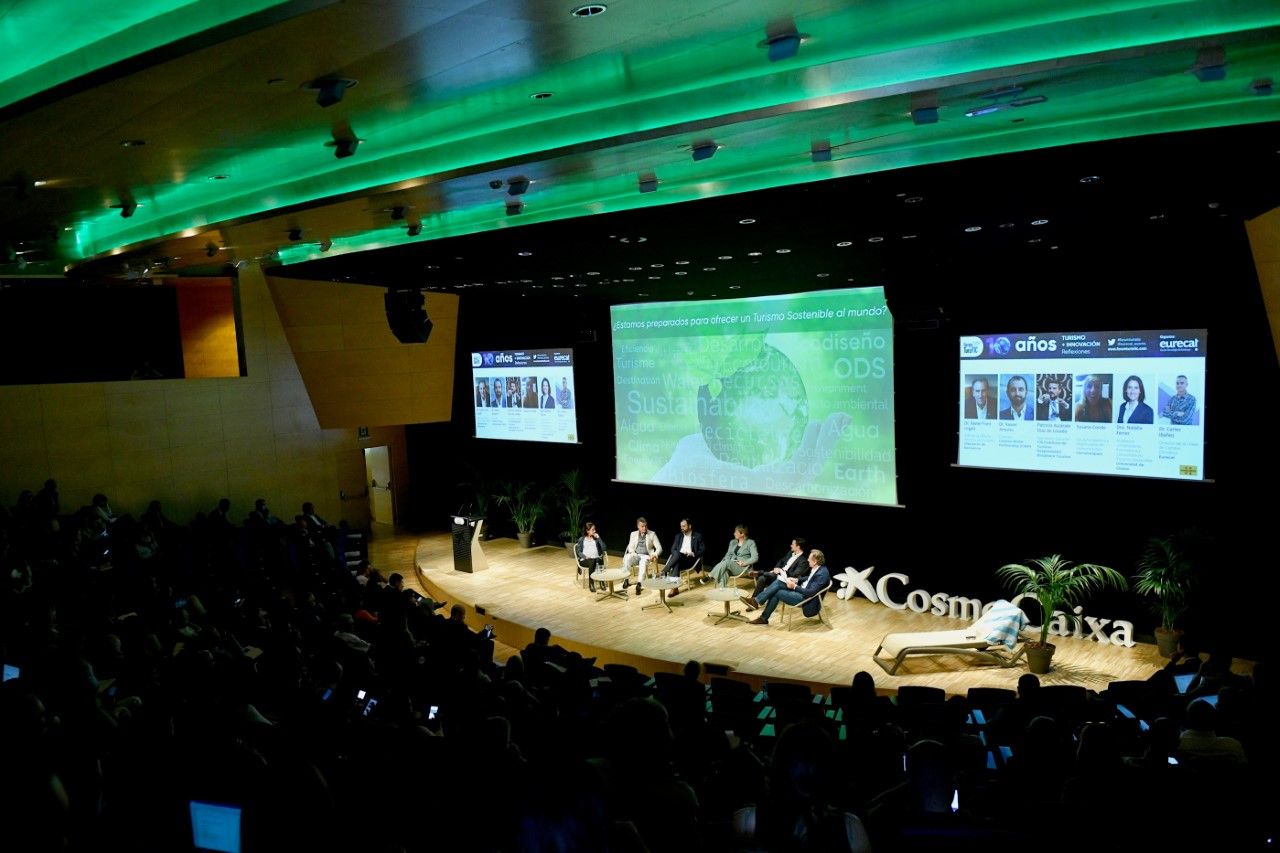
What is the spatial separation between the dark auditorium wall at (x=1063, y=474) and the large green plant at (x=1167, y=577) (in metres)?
0.19

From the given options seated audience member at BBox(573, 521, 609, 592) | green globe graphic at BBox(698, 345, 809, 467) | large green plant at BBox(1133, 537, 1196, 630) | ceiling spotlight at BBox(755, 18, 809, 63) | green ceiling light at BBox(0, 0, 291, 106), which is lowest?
seated audience member at BBox(573, 521, 609, 592)

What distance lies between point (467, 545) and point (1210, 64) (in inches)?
424

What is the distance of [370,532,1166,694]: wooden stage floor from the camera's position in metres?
7.96

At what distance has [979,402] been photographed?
9.31 meters

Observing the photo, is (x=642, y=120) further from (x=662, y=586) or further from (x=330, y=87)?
(x=662, y=586)

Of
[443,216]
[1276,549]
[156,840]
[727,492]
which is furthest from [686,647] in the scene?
[156,840]

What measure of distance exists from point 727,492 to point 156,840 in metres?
9.13

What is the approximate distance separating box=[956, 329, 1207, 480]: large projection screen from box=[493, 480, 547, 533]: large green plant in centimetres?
687

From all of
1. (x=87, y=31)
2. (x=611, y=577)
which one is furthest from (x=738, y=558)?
(x=87, y=31)

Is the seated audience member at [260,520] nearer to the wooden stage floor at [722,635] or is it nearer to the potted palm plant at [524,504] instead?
the wooden stage floor at [722,635]

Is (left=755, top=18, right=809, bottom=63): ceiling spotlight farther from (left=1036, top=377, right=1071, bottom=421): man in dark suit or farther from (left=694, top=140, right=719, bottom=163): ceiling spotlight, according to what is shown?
A: (left=1036, top=377, right=1071, bottom=421): man in dark suit

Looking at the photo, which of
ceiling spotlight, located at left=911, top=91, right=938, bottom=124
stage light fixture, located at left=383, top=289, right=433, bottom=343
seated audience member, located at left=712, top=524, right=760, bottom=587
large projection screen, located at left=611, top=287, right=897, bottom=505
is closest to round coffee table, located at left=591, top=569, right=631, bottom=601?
seated audience member, located at left=712, top=524, right=760, bottom=587

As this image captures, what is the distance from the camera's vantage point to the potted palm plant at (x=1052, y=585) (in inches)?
313

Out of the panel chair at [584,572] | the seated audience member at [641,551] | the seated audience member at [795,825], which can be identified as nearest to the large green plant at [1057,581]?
the seated audience member at [641,551]
